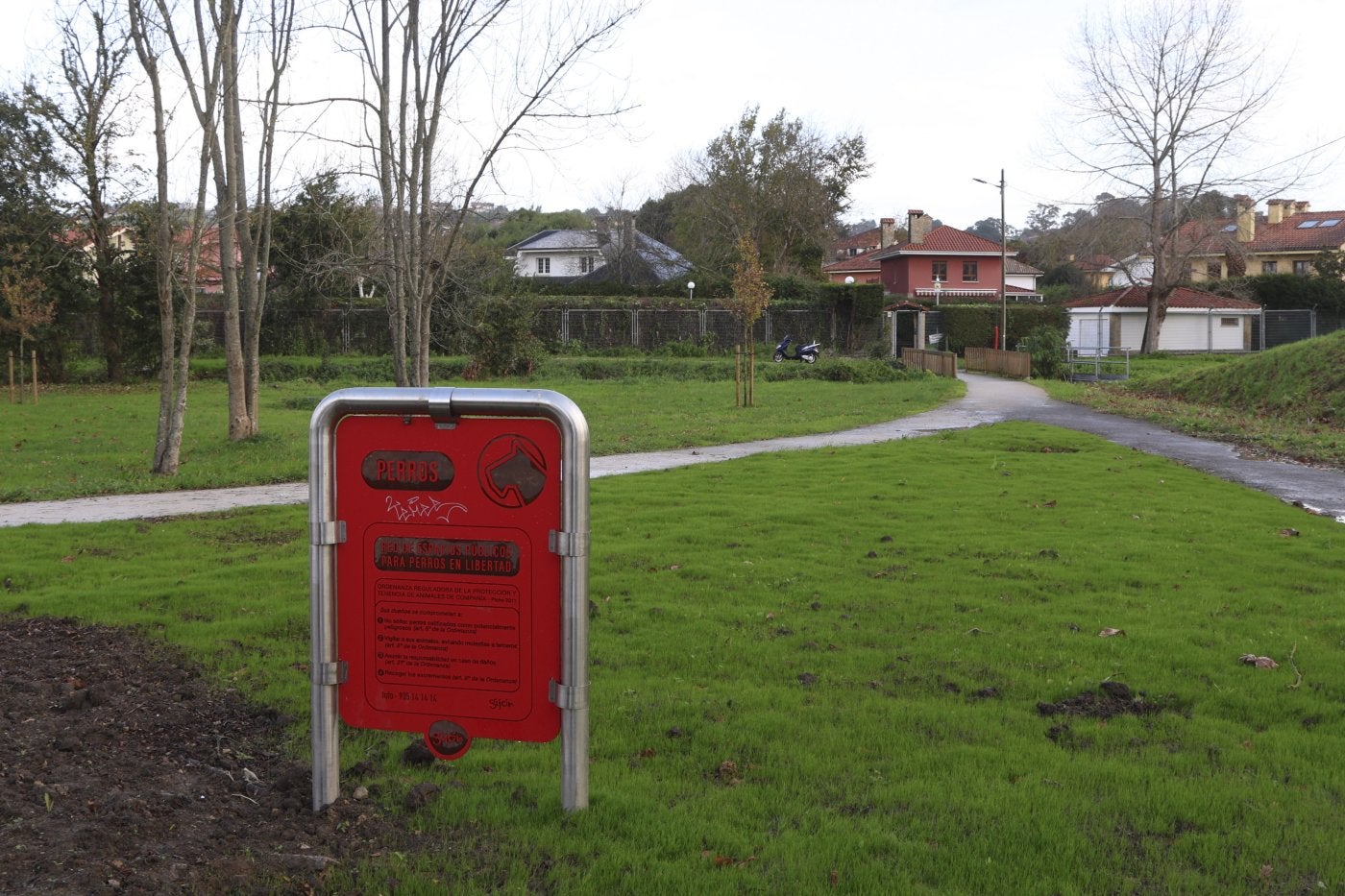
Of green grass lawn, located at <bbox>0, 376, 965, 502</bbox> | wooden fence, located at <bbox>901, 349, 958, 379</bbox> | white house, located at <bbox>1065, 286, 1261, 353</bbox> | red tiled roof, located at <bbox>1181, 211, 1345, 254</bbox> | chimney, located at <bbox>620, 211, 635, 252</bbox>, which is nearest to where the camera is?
green grass lawn, located at <bbox>0, 376, 965, 502</bbox>

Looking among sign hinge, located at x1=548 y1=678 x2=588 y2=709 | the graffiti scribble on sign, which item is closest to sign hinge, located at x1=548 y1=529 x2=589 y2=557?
the graffiti scribble on sign

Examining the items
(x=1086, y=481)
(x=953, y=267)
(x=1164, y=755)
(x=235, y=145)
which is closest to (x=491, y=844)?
(x=1164, y=755)

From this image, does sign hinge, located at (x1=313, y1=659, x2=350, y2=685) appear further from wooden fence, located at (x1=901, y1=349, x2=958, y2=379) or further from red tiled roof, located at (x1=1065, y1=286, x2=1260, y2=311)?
red tiled roof, located at (x1=1065, y1=286, x2=1260, y2=311)

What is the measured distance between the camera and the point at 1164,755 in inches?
183

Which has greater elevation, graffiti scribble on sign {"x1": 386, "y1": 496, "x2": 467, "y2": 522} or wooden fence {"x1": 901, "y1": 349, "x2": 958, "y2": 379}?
wooden fence {"x1": 901, "y1": 349, "x2": 958, "y2": 379}

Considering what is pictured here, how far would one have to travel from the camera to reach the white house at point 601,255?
228 ft

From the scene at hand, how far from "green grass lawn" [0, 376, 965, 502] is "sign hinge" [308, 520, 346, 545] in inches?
410

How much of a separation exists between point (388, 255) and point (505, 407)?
34.5ft

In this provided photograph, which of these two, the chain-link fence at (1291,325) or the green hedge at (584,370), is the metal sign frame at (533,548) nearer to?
the green hedge at (584,370)

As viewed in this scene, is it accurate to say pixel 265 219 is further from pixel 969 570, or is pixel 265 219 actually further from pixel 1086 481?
pixel 969 570

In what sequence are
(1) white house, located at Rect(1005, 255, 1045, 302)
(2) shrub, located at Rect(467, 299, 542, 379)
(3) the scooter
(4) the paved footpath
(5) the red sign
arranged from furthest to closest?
(1) white house, located at Rect(1005, 255, 1045, 302), (3) the scooter, (2) shrub, located at Rect(467, 299, 542, 379), (4) the paved footpath, (5) the red sign

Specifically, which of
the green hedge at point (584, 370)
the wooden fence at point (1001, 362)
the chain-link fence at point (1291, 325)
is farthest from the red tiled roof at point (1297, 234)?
the green hedge at point (584, 370)

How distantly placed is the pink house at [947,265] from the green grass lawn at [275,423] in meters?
38.1

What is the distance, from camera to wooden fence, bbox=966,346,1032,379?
37.9m
